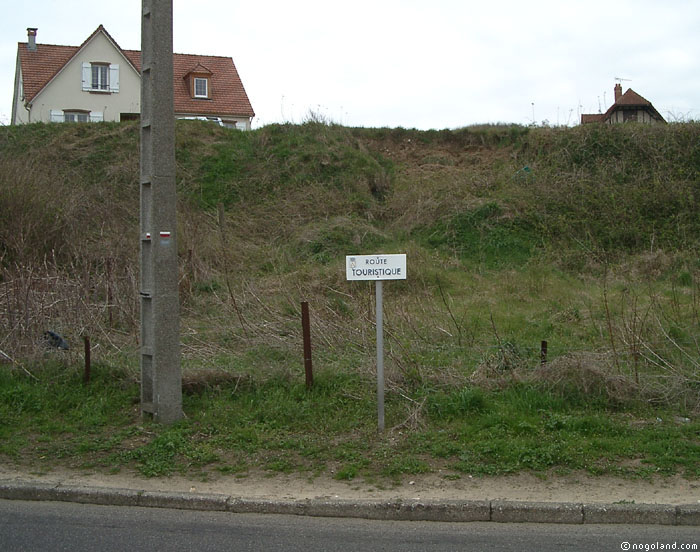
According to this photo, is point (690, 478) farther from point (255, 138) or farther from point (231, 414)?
point (255, 138)

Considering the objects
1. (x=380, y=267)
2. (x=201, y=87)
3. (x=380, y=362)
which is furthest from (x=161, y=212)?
(x=201, y=87)

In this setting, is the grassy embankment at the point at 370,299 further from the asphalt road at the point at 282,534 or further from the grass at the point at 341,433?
the asphalt road at the point at 282,534

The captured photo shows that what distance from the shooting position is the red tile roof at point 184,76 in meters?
42.3

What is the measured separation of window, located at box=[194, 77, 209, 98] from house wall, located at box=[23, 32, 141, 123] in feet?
12.0

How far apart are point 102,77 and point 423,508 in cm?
4263

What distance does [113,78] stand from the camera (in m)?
43.0

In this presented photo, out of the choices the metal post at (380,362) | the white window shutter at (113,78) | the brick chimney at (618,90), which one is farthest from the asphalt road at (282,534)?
the brick chimney at (618,90)

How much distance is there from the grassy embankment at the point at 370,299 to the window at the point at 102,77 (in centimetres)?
1638

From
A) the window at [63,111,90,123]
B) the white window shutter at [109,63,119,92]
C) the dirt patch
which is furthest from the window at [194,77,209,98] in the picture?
the dirt patch

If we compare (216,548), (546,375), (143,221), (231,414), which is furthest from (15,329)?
(546,375)

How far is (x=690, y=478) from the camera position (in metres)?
6.21

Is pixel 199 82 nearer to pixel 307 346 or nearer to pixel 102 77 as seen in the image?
pixel 102 77

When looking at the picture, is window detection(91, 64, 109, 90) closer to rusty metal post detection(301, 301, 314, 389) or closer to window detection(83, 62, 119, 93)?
window detection(83, 62, 119, 93)

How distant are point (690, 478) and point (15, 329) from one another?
8.52 m
